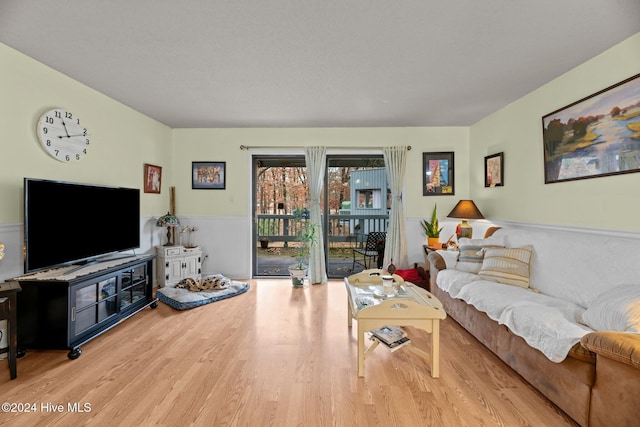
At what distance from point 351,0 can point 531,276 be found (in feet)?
8.74

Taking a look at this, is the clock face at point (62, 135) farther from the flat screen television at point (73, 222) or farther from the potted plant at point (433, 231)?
the potted plant at point (433, 231)

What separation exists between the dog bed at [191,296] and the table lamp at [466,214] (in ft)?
9.96

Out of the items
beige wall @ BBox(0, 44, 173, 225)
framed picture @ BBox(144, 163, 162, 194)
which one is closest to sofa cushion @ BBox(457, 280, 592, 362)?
beige wall @ BBox(0, 44, 173, 225)

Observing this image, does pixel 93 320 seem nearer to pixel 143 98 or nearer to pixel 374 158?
pixel 143 98

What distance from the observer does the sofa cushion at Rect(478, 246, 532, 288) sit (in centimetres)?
258

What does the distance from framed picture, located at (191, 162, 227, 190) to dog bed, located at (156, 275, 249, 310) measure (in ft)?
5.24

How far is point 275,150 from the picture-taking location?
4520mm

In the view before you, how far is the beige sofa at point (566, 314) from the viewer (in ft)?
4.37

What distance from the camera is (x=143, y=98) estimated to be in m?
3.29

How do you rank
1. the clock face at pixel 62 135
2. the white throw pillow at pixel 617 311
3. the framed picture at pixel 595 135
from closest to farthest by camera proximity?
the white throw pillow at pixel 617 311, the framed picture at pixel 595 135, the clock face at pixel 62 135

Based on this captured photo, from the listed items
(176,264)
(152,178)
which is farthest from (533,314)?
(152,178)

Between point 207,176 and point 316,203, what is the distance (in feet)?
5.83

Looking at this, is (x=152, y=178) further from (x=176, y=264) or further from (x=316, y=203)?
(x=316, y=203)

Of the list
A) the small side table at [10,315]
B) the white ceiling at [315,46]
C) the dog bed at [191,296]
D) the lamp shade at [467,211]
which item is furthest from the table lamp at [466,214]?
the small side table at [10,315]
